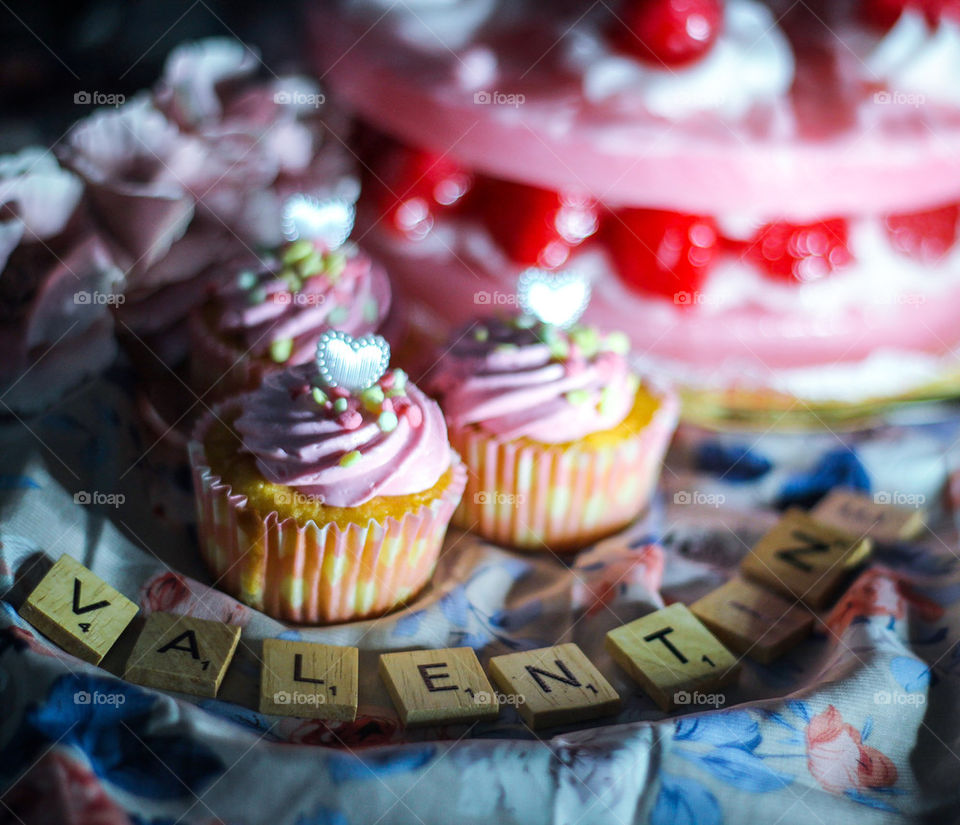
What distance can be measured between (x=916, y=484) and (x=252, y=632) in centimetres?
147

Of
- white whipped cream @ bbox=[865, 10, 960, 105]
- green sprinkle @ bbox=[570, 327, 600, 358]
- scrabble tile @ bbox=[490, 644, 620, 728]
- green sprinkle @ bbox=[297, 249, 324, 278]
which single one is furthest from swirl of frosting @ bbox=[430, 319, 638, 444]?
white whipped cream @ bbox=[865, 10, 960, 105]

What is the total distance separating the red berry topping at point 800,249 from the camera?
2459 millimetres

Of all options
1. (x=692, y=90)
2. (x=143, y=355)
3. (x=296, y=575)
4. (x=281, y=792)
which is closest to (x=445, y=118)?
(x=692, y=90)

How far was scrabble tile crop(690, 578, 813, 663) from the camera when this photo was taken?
178cm

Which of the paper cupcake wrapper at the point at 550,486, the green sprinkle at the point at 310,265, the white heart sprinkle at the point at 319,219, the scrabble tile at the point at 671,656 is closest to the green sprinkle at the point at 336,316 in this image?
the green sprinkle at the point at 310,265

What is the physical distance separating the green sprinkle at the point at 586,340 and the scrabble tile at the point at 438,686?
0.67 meters

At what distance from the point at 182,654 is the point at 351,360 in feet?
1.77

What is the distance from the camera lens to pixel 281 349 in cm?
208

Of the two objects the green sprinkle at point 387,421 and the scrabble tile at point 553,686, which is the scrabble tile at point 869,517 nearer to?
the scrabble tile at point 553,686

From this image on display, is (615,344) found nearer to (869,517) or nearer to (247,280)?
(869,517)

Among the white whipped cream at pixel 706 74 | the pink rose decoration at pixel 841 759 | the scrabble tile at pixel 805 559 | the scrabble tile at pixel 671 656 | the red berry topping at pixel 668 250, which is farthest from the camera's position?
the red berry topping at pixel 668 250

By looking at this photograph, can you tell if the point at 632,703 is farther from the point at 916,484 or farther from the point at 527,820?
the point at 916,484

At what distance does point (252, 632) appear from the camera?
1691mm

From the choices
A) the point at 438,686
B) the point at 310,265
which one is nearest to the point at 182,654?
the point at 438,686
